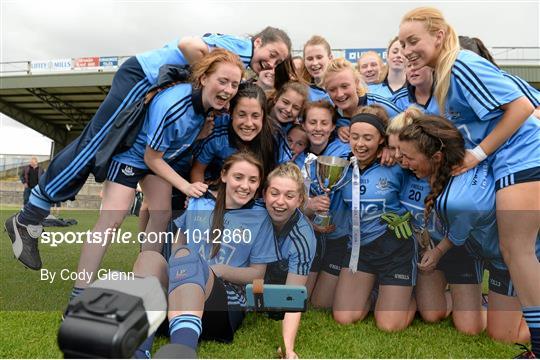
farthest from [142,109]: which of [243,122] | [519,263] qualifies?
[519,263]

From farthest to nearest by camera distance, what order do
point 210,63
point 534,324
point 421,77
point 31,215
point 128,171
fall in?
point 31,215, point 128,171, point 421,77, point 210,63, point 534,324

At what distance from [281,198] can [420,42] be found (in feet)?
3.97

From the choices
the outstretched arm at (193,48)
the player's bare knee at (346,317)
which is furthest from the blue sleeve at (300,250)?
the outstretched arm at (193,48)

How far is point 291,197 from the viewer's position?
2748 mm

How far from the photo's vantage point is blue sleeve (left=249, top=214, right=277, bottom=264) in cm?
274

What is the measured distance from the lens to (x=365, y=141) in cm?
298

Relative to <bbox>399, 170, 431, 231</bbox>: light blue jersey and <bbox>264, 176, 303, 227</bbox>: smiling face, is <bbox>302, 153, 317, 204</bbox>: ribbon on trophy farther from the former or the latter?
<bbox>399, 170, 431, 231</bbox>: light blue jersey

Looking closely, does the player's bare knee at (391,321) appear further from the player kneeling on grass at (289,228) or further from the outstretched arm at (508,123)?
the outstretched arm at (508,123)

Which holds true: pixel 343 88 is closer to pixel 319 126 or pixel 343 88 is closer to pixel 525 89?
pixel 319 126

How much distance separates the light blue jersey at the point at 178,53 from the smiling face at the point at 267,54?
0.15 feet

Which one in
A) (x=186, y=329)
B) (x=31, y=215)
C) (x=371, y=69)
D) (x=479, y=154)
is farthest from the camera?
(x=371, y=69)

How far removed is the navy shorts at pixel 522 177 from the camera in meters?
2.40

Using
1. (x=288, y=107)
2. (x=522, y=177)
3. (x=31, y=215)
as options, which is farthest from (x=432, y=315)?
(x=31, y=215)

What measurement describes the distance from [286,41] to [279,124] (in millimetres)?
617
